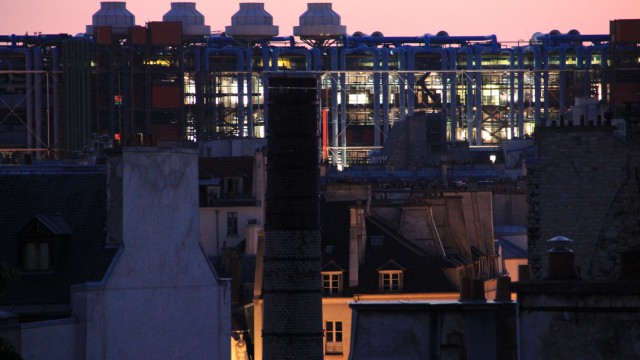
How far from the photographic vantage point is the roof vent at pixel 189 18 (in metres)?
165

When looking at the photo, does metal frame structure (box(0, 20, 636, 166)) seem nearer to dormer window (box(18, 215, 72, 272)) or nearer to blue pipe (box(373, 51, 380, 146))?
blue pipe (box(373, 51, 380, 146))

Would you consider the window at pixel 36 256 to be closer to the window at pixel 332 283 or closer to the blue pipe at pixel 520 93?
the window at pixel 332 283

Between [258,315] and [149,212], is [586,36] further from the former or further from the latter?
[149,212]

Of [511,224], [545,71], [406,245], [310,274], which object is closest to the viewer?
[310,274]

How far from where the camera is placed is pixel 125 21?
161 metres

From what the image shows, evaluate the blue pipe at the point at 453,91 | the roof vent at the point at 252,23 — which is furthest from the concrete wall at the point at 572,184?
the roof vent at the point at 252,23

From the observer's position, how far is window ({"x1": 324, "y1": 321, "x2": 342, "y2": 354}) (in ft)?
166

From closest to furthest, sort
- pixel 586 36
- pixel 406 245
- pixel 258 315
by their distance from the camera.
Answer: pixel 258 315 → pixel 406 245 → pixel 586 36

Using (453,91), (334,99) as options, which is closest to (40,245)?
(334,99)

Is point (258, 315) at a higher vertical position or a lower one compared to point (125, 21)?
lower

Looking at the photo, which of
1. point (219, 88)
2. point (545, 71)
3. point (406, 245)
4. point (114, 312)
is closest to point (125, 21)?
point (219, 88)

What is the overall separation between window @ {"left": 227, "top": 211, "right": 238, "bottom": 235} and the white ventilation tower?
10365 centimetres

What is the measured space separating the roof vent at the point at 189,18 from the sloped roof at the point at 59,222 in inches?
5055

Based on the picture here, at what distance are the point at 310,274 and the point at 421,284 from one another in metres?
10.9
